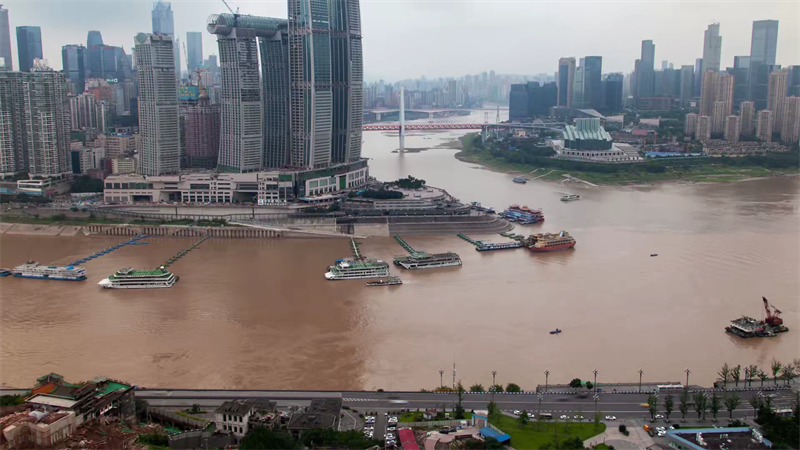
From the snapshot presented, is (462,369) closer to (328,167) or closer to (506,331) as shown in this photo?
(506,331)

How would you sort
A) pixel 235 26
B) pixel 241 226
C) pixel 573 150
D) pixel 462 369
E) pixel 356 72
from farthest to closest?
pixel 573 150, pixel 356 72, pixel 235 26, pixel 241 226, pixel 462 369

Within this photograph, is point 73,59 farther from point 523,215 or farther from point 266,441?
point 266,441

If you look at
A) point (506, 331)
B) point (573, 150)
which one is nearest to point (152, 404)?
point (506, 331)

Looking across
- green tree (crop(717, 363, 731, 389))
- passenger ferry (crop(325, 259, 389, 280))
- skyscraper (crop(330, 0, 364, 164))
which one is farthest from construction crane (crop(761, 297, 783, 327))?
skyscraper (crop(330, 0, 364, 164))

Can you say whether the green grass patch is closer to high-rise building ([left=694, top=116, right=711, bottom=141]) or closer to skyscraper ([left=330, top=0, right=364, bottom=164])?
skyscraper ([left=330, top=0, right=364, bottom=164])

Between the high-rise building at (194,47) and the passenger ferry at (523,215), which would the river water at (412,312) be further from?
the high-rise building at (194,47)

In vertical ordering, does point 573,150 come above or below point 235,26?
below
